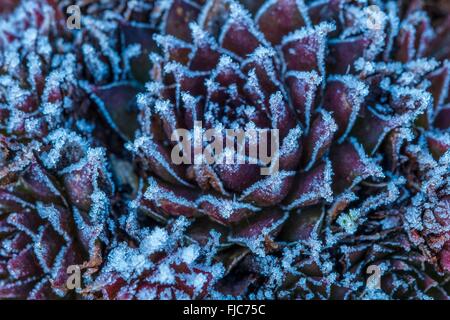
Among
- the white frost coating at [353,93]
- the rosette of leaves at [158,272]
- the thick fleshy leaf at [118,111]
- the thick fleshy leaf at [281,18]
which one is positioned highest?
the thick fleshy leaf at [281,18]

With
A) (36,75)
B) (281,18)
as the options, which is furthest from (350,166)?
(36,75)

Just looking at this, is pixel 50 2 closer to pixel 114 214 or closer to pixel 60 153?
pixel 60 153

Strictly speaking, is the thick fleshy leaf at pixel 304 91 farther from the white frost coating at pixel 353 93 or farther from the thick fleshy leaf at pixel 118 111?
the thick fleshy leaf at pixel 118 111

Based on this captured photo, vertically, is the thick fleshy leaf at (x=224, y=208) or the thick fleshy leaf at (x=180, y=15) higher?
the thick fleshy leaf at (x=180, y=15)

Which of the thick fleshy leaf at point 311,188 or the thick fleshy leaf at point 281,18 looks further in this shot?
the thick fleshy leaf at point 281,18

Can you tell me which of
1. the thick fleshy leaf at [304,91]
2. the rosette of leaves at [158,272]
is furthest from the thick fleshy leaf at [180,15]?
the rosette of leaves at [158,272]

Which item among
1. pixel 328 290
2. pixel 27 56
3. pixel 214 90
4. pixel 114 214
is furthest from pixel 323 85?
pixel 27 56

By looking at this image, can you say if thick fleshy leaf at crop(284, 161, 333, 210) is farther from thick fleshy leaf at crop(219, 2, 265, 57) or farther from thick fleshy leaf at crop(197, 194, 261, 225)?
thick fleshy leaf at crop(219, 2, 265, 57)
